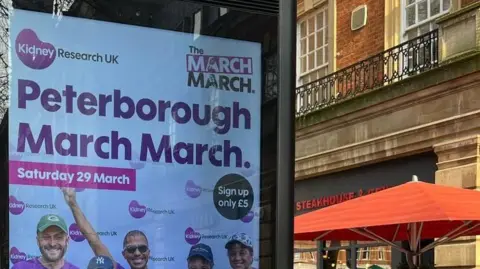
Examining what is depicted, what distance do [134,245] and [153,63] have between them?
2.51ft

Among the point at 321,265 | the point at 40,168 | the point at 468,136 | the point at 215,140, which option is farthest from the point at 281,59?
the point at 321,265

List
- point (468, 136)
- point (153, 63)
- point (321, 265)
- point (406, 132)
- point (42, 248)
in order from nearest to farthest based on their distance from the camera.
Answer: point (42, 248) < point (153, 63) < point (468, 136) < point (406, 132) < point (321, 265)

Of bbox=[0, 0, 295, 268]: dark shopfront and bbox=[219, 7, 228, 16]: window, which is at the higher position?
bbox=[219, 7, 228, 16]: window

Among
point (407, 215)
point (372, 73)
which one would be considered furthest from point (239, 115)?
point (372, 73)

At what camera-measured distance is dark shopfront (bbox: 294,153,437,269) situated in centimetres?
1364

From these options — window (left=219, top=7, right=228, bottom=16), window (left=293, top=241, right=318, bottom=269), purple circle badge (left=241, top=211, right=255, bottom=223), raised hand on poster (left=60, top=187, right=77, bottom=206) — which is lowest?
window (left=293, top=241, right=318, bottom=269)

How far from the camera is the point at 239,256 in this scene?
331 centimetres

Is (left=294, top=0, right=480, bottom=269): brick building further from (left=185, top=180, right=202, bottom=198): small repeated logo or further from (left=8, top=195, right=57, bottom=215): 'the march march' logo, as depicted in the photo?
(left=8, top=195, right=57, bottom=215): 'the march march' logo

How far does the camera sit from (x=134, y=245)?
10.3ft

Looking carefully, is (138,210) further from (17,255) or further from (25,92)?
(25,92)

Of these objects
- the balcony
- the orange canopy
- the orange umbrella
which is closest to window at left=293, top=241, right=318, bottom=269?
the balcony

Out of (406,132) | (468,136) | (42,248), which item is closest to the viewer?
(42,248)

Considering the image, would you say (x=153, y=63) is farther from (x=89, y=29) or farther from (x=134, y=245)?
(x=134, y=245)

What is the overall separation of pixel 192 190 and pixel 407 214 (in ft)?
15.0
